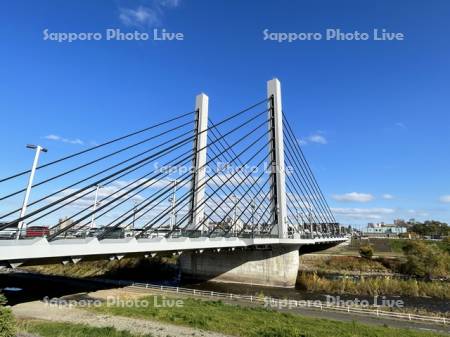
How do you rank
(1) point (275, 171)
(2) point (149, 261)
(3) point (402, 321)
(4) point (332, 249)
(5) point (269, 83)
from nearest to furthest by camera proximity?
1. (3) point (402, 321)
2. (1) point (275, 171)
3. (5) point (269, 83)
4. (2) point (149, 261)
5. (4) point (332, 249)

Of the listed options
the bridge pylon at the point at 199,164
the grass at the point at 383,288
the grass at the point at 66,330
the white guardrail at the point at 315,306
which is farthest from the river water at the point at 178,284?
the grass at the point at 66,330

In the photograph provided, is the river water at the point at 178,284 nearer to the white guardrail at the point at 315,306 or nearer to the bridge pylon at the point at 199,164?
the white guardrail at the point at 315,306

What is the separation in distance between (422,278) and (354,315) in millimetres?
28312

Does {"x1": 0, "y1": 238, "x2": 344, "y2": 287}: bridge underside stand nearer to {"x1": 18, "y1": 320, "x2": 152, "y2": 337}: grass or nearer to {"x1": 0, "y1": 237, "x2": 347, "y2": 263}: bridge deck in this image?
{"x1": 0, "y1": 237, "x2": 347, "y2": 263}: bridge deck

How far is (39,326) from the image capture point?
18.6 m

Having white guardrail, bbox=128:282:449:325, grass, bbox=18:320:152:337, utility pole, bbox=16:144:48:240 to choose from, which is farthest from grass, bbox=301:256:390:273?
utility pole, bbox=16:144:48:240

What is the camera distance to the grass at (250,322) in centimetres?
1767

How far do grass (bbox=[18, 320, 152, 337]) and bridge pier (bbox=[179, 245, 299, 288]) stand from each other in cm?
2392

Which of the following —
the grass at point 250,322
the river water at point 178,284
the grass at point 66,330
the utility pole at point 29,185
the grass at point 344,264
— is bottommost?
the river water at point 178,284

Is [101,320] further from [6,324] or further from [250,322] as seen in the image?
[250,322]

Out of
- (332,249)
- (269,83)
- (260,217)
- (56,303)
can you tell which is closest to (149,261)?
(260,217)

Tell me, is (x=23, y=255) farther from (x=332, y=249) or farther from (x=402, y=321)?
(x=332, y=249)

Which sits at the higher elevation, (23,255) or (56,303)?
(23,255)

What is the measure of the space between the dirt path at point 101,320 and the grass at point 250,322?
75 cm
